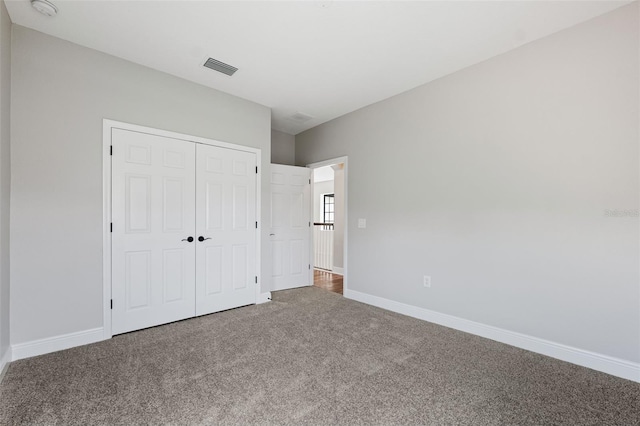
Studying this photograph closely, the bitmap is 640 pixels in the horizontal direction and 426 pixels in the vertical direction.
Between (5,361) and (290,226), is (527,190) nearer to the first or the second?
(290,226)

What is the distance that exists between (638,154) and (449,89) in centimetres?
166

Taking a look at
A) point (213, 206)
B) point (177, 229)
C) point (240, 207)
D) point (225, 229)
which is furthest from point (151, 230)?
point (240, 207)

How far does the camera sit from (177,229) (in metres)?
3.17

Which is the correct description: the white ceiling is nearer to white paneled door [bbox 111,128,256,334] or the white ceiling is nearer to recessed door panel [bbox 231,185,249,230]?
white paneled door [bbox 111,128,256,334]

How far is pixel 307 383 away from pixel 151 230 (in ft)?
7.30

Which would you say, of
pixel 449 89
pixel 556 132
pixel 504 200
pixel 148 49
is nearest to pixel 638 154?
pixel 556 132

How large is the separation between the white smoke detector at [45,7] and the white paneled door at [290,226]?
2.74 meters

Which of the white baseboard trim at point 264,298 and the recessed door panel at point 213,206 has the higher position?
the recessed door panel at point 213,206

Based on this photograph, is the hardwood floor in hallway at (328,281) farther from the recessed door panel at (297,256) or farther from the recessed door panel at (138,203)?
the recessed door panel at (138,203)

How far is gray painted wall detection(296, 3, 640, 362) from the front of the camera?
213cm

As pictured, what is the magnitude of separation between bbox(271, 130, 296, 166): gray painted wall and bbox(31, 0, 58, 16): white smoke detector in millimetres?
3125

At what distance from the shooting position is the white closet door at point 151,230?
2783 mm

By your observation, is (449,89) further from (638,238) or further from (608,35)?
(638,238)

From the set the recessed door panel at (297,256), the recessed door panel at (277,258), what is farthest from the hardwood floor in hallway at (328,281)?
the recessed door panel at (277,258)
